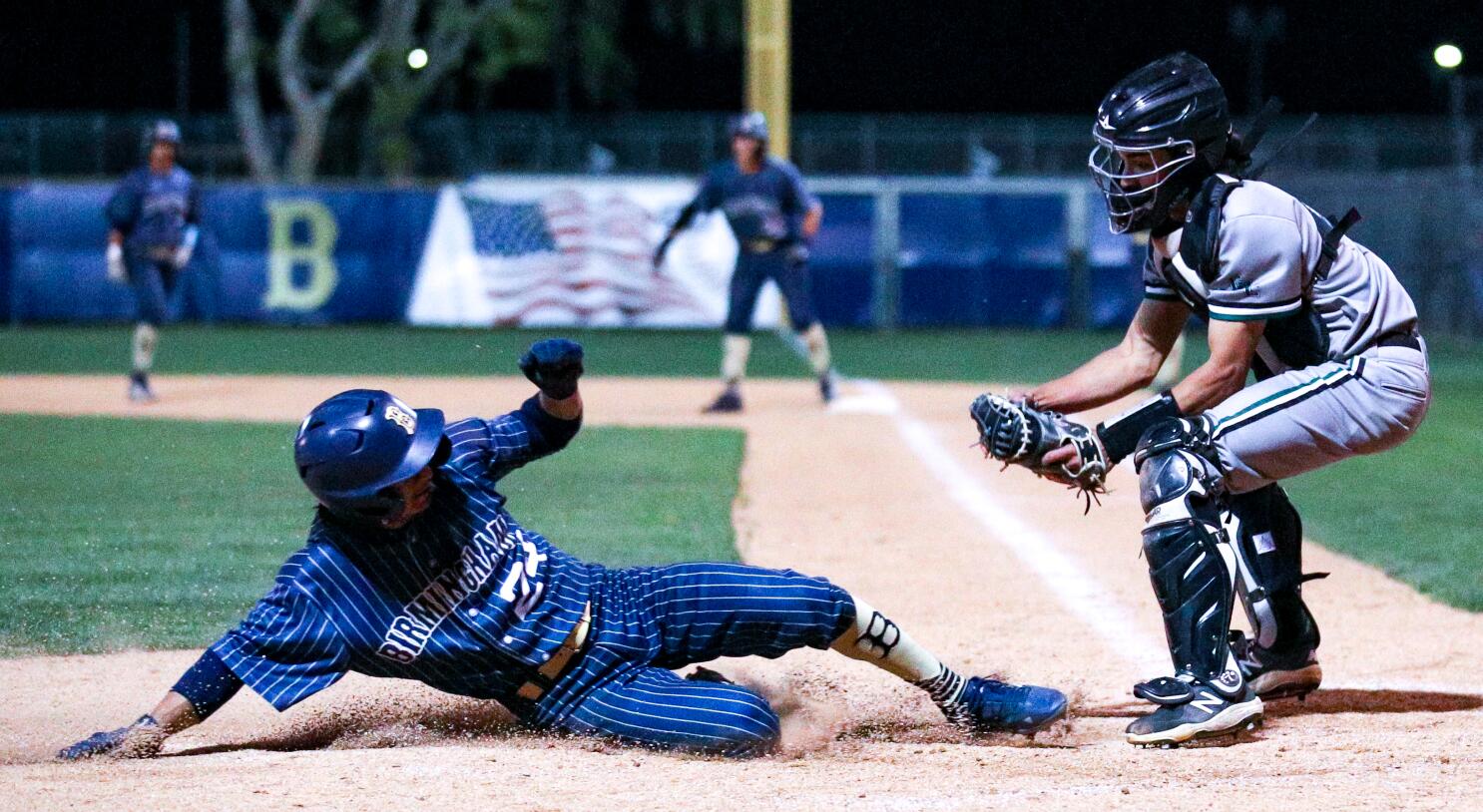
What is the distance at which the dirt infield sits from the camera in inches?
150

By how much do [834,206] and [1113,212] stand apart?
1746 centimetres

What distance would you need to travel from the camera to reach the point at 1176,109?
4.48 metres

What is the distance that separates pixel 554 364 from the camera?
13.9 ft

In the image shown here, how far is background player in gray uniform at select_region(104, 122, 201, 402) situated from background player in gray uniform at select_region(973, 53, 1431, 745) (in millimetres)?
9993

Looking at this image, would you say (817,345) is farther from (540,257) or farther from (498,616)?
(498,616)

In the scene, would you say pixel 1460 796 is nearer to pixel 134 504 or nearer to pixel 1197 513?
pixel 1197 513

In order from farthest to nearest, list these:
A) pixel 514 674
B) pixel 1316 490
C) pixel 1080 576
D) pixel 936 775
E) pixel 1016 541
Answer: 1. pixel 1316 490
2. pixel 1016 541
3. pixel 1080 576
4. pixel 514 674
5. pixel 936 775

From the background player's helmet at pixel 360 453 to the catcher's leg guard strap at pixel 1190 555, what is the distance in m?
1.83

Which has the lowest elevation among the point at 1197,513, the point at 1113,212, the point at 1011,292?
the point at 1011,292

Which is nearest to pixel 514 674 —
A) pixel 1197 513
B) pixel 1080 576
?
pixel 1197 513

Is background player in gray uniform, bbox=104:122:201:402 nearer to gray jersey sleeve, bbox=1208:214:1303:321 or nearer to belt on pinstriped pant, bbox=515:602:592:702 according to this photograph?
belt on pinstriped pant, bbox=515:602:592:702

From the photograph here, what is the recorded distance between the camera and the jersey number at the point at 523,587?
4.25 metres

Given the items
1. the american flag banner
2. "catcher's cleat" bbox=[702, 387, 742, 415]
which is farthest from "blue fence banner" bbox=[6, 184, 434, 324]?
"catcher's cleat" bbox=[702, 387, 742, 415]

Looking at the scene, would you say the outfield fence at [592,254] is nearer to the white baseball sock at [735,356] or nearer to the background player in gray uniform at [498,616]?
the white baseball sock at [735,356]
